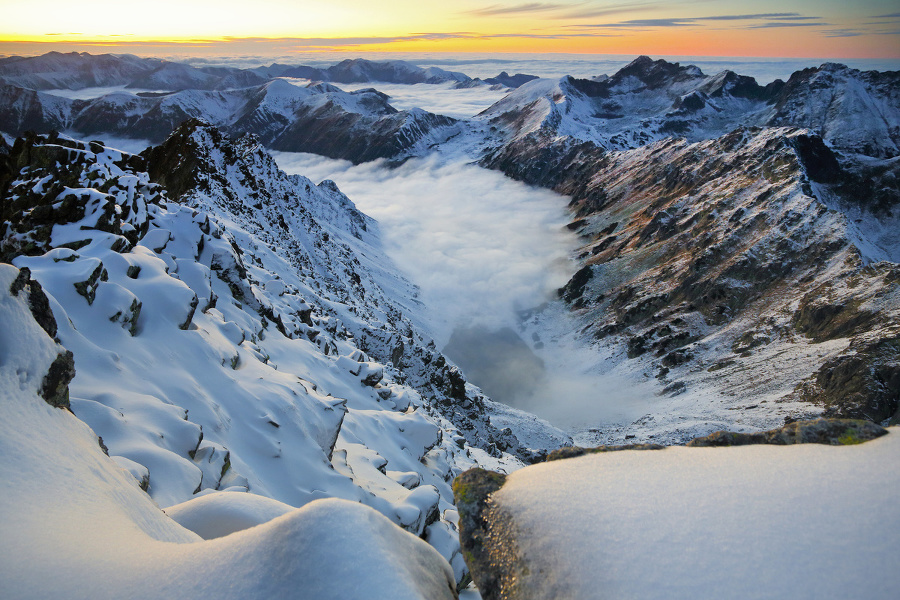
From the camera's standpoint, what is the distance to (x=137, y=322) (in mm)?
16266

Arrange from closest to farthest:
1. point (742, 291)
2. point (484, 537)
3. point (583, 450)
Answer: point (484, 537) → point (583, 450) → point (742, 291)

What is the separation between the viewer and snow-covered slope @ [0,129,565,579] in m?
12.7

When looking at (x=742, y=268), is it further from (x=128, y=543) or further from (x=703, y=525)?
(x=128, y=543)

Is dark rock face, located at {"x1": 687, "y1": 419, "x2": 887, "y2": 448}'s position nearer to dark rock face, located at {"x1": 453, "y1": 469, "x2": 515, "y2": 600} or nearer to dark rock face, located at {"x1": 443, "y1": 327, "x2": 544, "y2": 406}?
dark rock face, located at {"x1": 453, "y1": 469, "x2": 515, "y2": 600}

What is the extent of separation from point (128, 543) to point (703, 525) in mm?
7823

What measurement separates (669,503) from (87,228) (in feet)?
75.5

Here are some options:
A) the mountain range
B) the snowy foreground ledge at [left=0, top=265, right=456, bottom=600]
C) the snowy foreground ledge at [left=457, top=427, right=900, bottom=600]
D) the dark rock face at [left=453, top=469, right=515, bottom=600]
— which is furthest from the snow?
the snowy foreground ledge at [left=457, top=427, right=900, bottom=600]

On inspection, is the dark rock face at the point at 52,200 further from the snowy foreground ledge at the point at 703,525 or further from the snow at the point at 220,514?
the snowy foreground ledge at the point at 703,525

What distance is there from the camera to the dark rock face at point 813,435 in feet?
25.6

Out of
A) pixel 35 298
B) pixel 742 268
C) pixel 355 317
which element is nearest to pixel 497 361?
pixel 742 268

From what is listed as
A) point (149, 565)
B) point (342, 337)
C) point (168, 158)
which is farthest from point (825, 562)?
point (168, 158)

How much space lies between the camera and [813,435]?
8133mm

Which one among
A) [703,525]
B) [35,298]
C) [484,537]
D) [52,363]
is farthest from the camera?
[35,298]

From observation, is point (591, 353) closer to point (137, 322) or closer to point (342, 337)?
point (342, 337)
